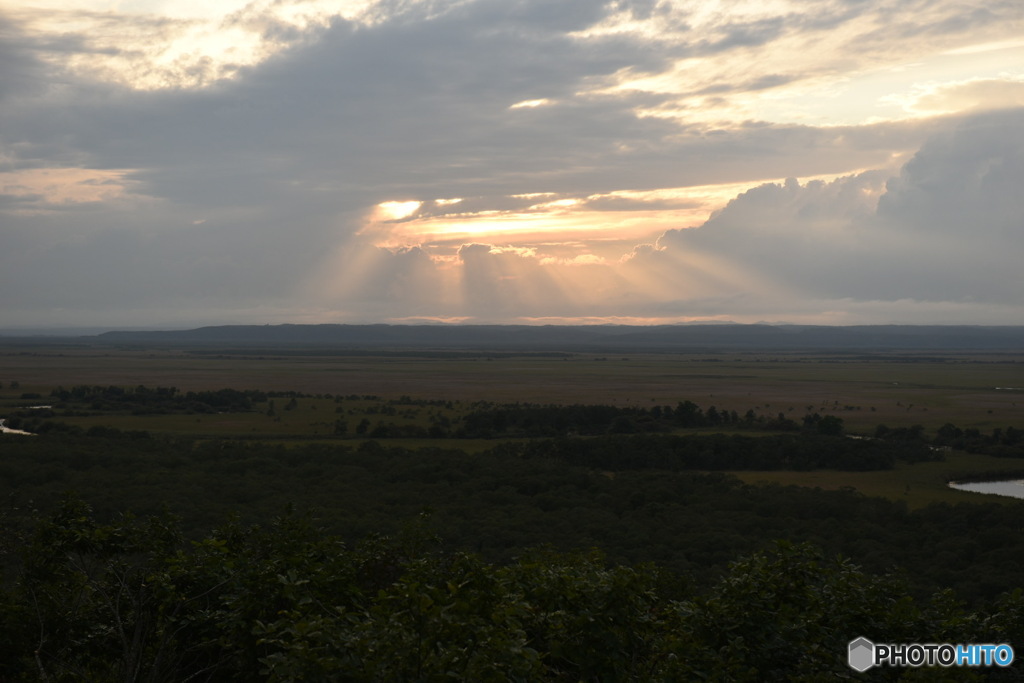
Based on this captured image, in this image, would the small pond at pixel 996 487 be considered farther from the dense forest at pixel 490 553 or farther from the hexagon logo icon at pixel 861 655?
the hexagon logo icon at pixel 861 655

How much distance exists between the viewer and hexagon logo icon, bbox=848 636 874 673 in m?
13.3

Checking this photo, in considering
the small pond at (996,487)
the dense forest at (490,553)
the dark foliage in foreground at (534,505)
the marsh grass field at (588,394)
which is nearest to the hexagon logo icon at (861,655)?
the dense forest at (490,553)

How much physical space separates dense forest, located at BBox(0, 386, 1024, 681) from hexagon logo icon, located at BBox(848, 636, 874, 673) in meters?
0.23

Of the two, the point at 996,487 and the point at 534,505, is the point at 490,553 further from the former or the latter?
the point at 996,487

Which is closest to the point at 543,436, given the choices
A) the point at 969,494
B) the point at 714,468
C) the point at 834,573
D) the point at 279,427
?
the point at 714,468

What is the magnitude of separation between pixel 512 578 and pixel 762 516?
30.7 m

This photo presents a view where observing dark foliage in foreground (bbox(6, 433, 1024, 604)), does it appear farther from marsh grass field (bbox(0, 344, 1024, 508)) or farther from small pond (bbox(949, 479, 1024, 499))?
small pond (bbox(949, 479, 1024, 499))

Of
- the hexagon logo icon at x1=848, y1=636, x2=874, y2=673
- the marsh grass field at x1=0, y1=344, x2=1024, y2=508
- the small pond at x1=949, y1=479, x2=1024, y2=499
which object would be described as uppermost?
the hexagon logo icon at x1=848, y1=636, x2=874, y2=673

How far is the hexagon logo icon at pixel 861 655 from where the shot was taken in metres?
13.3

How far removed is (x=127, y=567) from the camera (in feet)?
49.1

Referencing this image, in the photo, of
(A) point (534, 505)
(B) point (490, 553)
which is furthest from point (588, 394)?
(B) point (490, 553)

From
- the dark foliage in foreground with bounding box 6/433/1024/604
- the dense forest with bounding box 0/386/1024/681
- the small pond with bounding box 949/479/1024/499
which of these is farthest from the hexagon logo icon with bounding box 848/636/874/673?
the small pond with bounding box 949/479/1024/499

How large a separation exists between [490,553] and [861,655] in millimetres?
23612

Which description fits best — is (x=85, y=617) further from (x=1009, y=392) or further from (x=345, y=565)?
(x=1009, y=392)
